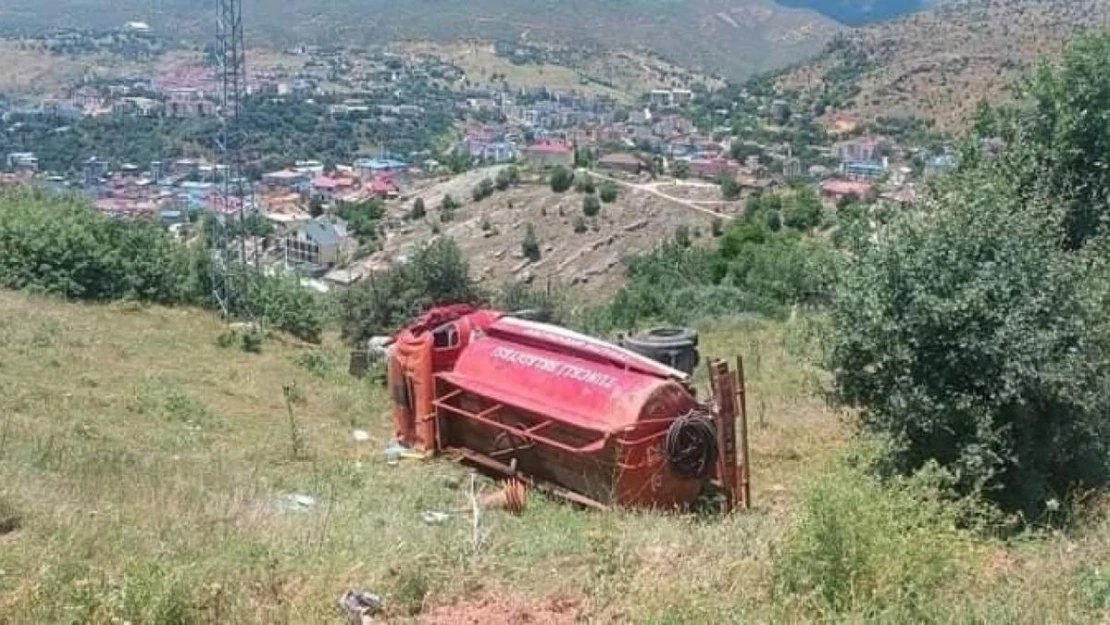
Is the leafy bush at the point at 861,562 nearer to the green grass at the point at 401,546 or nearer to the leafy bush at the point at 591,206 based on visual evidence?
the green grass at the point at 401,546

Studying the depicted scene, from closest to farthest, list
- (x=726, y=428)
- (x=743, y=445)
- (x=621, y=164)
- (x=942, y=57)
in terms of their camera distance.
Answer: (x=743, y=445), (x=726, y=428), (x=621, y=164), (x=942, y=57)

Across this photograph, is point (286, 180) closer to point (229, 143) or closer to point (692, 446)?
point (229, 143)

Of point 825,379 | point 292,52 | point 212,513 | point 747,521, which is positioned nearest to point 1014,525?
point 747,521

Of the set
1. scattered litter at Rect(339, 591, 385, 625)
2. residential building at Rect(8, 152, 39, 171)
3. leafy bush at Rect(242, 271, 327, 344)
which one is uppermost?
scattered litter at Rect(339, 591, 385, 625)

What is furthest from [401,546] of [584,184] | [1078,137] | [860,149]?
[860,149]

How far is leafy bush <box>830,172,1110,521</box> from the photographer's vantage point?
805 cm

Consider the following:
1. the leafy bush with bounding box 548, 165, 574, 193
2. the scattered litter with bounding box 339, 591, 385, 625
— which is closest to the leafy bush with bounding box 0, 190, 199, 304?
the scattered litter with bounding box 339, 591, 385, 625

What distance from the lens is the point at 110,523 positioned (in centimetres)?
621

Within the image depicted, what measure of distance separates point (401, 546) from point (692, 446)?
3369mm

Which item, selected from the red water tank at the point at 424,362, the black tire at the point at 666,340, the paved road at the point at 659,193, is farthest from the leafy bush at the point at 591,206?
the red water tank at the point at 424,362

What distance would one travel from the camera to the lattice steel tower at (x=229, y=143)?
21.1 metres

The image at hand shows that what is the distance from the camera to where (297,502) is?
866 centimetres

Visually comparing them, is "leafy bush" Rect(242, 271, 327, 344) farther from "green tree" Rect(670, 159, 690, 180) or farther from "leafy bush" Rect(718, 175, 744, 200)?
"green tree" Rect(670, 159, 690, 180)

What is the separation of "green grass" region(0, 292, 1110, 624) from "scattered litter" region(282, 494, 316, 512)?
0.10 meters
